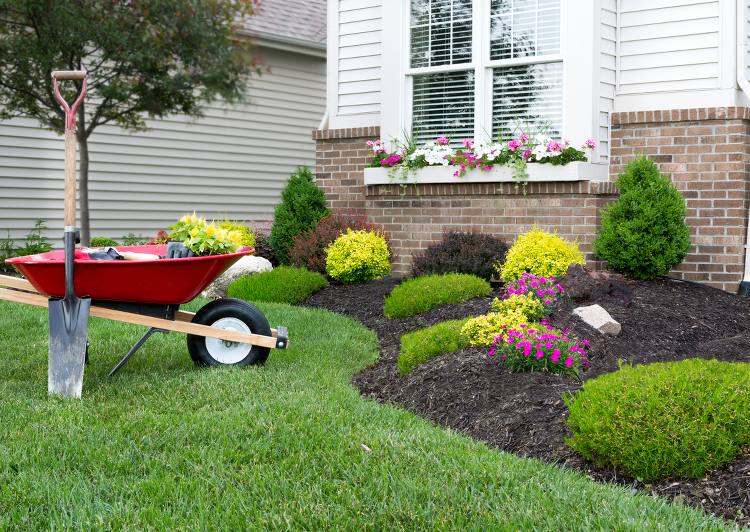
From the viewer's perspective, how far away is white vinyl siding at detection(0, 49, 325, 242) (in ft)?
40.7

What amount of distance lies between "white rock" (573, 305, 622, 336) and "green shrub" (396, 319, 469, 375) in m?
0.92

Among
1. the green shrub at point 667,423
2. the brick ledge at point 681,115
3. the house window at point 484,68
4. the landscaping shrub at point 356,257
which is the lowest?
the green shrub at point 667,423

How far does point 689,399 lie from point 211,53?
33.9ft

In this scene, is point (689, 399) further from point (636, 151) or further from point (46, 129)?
point (46, 129)

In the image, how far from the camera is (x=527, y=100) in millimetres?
8961

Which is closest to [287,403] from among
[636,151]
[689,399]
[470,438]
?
[470,438]

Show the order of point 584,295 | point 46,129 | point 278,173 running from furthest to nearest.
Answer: point 278,173
point 46,129
point 584,295

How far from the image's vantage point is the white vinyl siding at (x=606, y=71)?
8.58m

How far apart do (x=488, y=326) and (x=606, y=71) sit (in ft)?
14.4

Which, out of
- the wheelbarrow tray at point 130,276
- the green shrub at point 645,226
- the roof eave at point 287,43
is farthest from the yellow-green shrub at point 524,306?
the roof eave at point 287,43

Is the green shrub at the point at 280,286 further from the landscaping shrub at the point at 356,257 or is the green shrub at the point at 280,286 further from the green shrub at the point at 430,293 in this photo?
the green shrub at the point at 430,293

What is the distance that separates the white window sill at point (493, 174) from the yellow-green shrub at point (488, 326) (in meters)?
3.32

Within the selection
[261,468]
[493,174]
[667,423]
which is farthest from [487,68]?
[261,468]

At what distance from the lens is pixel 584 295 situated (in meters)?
6.62
